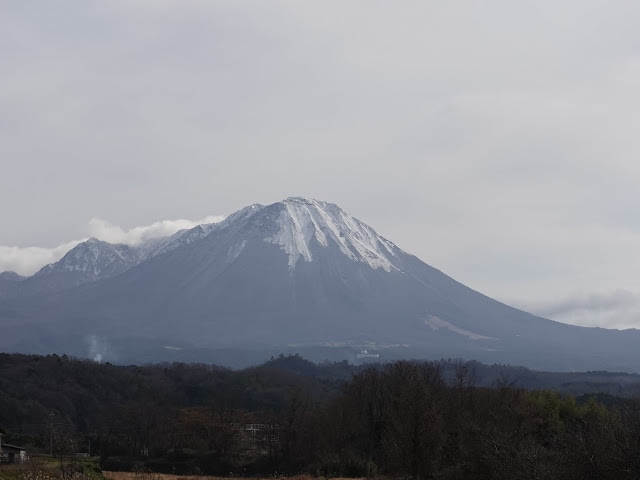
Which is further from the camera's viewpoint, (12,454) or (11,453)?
(11,453)

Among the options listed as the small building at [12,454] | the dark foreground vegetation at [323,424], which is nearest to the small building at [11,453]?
the small building at [12,454]

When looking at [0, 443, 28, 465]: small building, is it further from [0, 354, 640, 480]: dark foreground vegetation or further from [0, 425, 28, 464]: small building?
[0, 354, 640, 480]: dark foreground vegetation

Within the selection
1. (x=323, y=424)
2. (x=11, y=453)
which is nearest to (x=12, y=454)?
(x=11, y=453)

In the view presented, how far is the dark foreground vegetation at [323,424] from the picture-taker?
1984 cm

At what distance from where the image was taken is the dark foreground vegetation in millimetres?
19844

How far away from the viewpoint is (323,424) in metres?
50.6

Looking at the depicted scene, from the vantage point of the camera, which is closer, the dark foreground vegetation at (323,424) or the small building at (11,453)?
the dark foreground vegetation at (323,424)

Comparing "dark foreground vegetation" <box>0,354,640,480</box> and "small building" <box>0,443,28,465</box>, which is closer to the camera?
"dark foreground vegetation" <box>0,354,640,480</box>

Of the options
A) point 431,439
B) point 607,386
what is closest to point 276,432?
point 431,439

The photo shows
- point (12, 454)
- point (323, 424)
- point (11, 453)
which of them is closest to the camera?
point (12, 454)

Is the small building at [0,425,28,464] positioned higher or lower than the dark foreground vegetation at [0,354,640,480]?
lower

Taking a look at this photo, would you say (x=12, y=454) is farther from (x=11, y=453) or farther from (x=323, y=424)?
(x=323, y=424)

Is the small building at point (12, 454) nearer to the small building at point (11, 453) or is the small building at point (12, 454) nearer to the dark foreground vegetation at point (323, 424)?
the small building at point (11, 453)

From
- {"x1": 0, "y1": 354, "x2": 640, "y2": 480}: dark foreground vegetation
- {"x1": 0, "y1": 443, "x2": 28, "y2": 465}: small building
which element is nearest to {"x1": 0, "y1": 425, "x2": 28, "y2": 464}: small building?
{"x1": 0, "y1": 443, "x2": 28, "y2": 465}: small building
